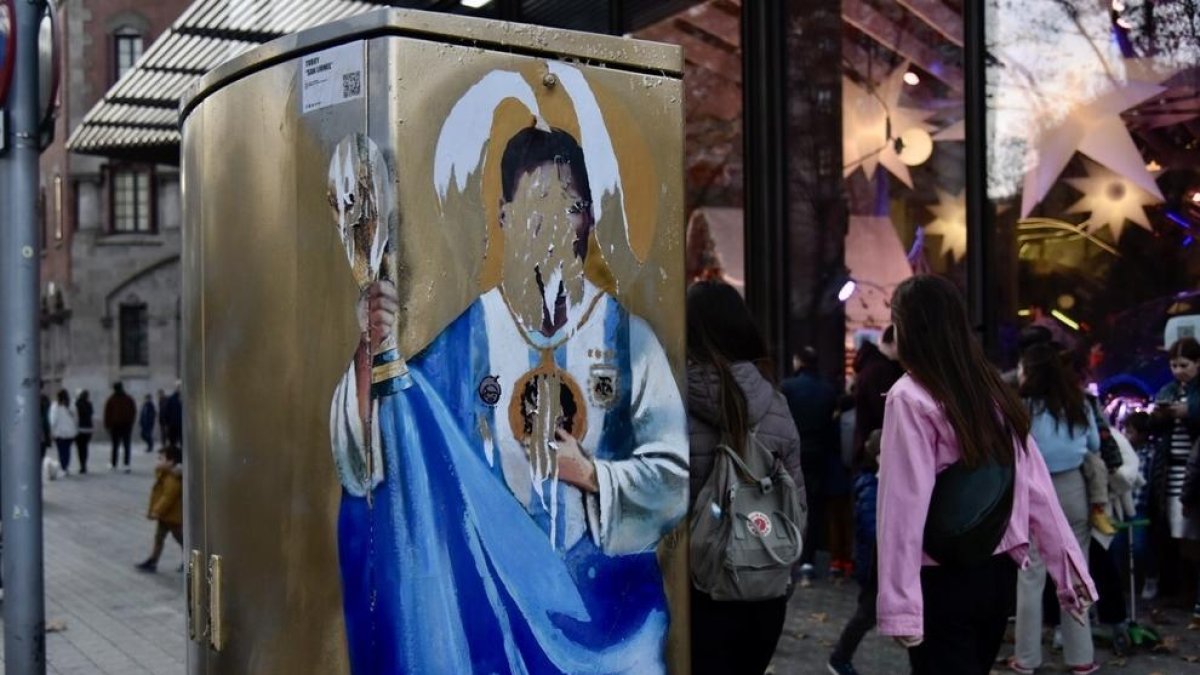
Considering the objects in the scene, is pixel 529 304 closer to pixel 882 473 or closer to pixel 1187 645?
pixel 882 473

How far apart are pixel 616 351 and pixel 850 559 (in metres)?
7.28

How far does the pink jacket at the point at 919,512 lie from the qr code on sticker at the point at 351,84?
1.79 metres

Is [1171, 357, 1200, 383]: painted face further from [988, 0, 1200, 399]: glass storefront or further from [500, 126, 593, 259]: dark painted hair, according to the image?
[500, 126, 593, 259]: dark painted hair

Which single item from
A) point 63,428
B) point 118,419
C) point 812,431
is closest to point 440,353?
point 812,431

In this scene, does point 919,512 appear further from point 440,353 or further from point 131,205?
point 131,205

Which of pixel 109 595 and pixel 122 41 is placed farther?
pixel 122 41

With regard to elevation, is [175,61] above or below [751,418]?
above

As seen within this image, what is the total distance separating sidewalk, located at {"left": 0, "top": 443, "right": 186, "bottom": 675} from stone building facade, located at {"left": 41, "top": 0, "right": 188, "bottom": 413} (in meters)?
24.8

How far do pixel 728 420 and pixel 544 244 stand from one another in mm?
1016

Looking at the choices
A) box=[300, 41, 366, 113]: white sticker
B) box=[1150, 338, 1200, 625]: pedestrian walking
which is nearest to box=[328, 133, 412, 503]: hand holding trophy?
box=[300, 41, 366, 113]: white sticker

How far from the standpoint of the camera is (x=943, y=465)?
3873 mm

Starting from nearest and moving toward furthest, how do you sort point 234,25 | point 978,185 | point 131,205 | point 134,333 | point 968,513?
point 968,513, point 978,185, point 234,25, point 134,333, point 131,205

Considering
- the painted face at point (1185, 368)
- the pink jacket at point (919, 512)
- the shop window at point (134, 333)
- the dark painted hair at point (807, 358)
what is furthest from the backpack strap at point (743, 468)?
the shop window at point (134, 333)

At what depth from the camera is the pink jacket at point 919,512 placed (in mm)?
3693
